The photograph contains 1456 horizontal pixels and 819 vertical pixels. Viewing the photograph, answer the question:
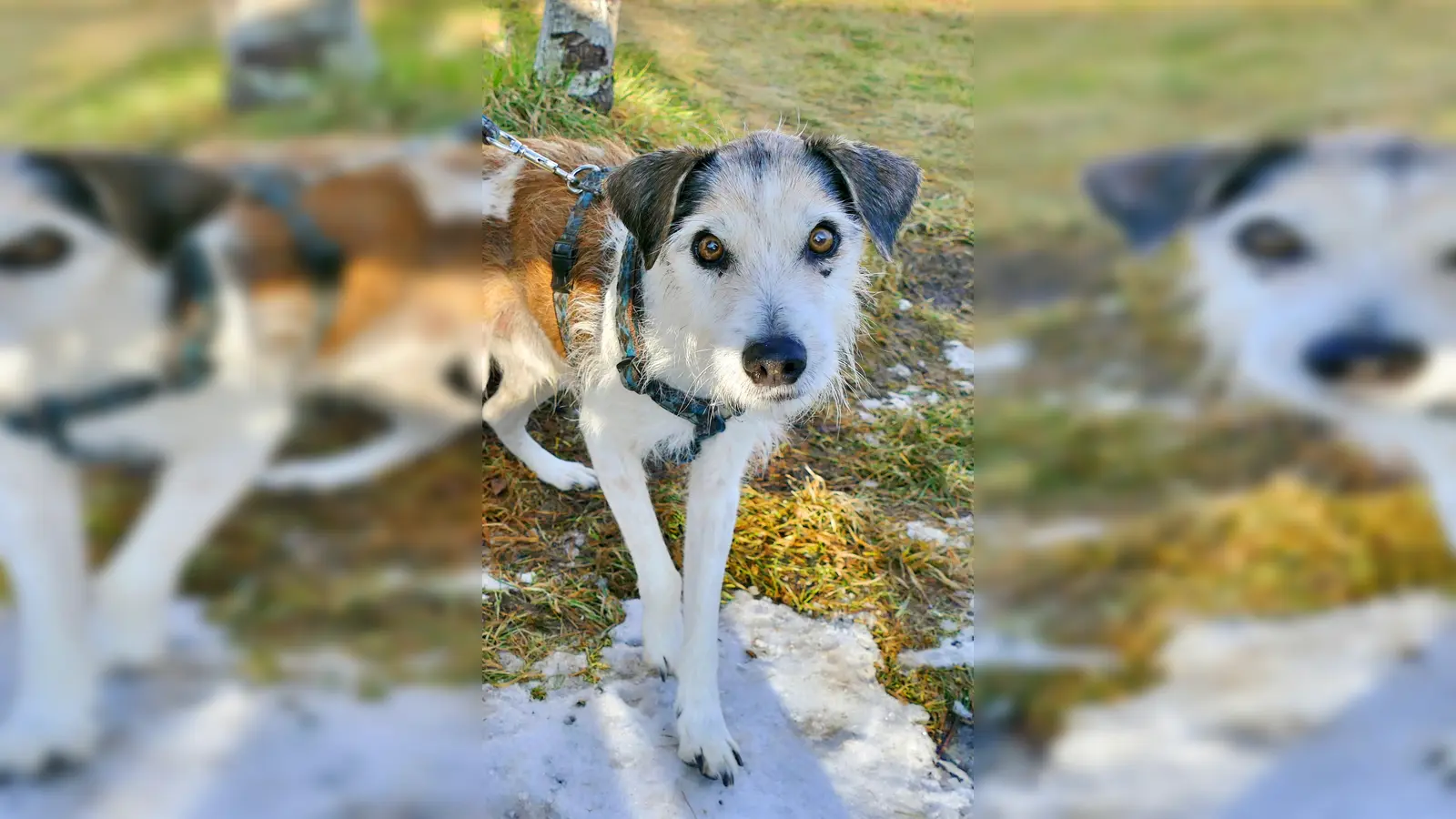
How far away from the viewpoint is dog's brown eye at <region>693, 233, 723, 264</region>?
9.20ft

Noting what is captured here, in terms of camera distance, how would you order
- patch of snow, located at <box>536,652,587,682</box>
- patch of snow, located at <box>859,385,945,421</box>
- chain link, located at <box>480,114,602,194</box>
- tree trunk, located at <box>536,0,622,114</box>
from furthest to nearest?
tree trunk, located at <box>536,0,622,114</box>, patch of snow, located at <box>859,385,945,421</box>, patch of snow, located at <box>536,652,587,682</box>, chain link, located at <box>480,114,602,194</box>

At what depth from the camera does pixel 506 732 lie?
3.29 metres

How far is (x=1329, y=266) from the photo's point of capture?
0.80m

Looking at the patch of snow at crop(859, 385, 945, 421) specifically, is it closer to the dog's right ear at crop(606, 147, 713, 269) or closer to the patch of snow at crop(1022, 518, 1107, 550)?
the dog's right ear at crop(606, 147, 713, 269)

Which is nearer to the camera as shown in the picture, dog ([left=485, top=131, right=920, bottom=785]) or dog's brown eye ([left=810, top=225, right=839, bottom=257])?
dog ([left=485, top=131, right=920, bottom=785])

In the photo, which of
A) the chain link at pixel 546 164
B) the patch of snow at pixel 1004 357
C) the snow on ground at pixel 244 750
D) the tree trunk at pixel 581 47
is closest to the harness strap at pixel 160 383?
the snow on ground at pixel 244 750

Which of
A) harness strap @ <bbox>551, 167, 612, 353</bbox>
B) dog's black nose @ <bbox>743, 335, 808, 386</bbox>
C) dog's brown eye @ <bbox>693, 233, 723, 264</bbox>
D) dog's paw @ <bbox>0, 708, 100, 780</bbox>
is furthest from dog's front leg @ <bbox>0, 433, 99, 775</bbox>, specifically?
harness strap @ <bbox>551, 167, 612, 353</bbox>

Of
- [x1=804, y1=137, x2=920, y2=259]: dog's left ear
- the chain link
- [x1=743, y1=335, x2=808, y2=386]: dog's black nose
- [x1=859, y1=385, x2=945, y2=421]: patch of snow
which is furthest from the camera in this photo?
[x1=859, y1=385, x2=945, y2=421]: patch of snow

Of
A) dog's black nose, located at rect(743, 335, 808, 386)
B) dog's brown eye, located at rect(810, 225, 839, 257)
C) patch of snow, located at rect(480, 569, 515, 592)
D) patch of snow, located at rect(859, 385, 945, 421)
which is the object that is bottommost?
patch of snow, located at rect(480, 569, 515, 592)

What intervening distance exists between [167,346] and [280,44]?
0.35 m

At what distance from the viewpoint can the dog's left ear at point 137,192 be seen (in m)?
0.87

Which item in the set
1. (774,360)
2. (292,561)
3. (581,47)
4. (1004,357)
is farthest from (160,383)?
(581,47)

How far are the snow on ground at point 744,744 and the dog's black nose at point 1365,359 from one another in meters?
2.76

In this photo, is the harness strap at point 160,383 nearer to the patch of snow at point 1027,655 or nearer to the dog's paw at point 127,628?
the dog's paw at point 127,628
